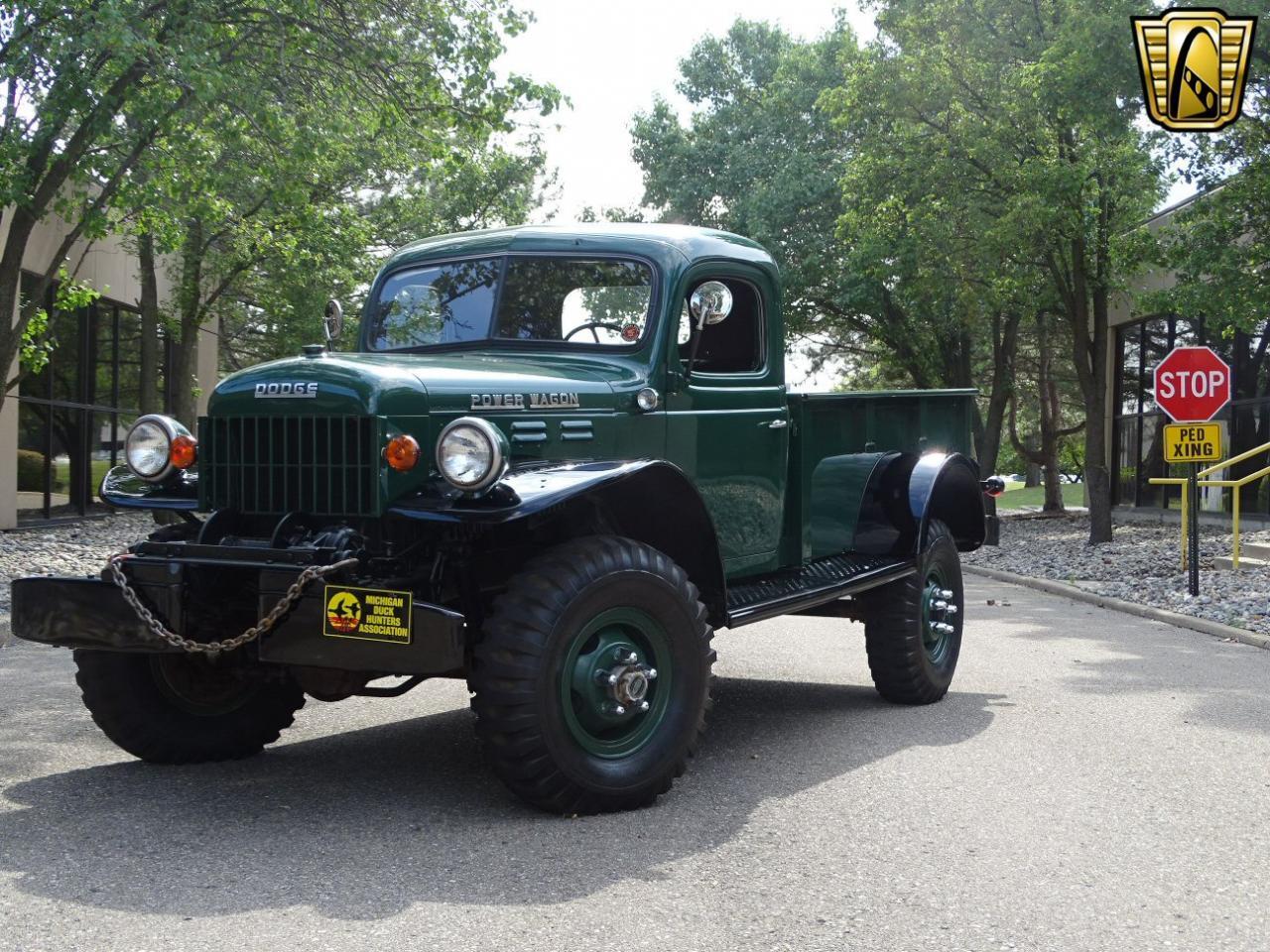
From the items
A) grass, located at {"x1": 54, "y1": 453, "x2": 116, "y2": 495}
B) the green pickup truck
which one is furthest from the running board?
grass, located at {"x1": 54, "y1": 453, "x2": 116, "y2": 495}

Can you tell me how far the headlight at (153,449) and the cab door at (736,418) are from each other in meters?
2.07

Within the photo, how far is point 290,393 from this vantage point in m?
5.13

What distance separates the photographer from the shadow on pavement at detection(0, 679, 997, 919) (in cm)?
413

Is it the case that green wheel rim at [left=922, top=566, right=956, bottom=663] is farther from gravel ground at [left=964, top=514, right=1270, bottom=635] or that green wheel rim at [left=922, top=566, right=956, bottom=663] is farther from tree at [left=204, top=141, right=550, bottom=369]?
tree at [left=204, top=141, right=550, bottom=369]

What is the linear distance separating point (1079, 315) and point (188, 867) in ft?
64.9

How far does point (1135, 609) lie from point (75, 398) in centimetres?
1952

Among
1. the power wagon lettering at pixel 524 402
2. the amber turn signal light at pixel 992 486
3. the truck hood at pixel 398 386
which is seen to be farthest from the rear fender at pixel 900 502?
the power wagon lettering at pixel 524 402

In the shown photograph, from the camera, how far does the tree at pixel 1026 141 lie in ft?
63.7

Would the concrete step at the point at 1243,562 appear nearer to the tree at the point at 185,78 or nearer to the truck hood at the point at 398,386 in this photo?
the tree at the point at 185,78

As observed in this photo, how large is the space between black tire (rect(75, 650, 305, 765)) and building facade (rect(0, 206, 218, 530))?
17.2 meters

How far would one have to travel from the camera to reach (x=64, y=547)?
18156mm

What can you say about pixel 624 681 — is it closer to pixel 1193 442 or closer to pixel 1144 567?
pixel 1193 442

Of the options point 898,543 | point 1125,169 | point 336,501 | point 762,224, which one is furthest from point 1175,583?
point 762,224

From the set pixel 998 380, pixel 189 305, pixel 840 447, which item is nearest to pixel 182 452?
pixel 840 447
